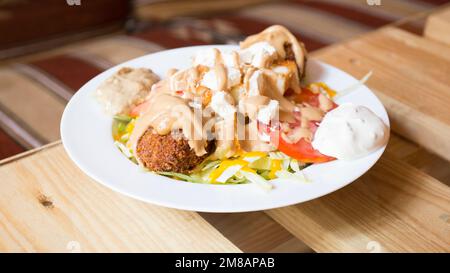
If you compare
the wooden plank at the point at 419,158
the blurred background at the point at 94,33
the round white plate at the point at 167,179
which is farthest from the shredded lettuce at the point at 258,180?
the blurred background at the point at 94,33

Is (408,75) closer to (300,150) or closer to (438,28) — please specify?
(438,28)

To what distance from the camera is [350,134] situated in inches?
45.9

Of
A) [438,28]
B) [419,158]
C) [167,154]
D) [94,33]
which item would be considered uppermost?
[167,154]

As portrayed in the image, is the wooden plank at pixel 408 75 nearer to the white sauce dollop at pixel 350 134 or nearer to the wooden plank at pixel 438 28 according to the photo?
the wooden plank at pixel 438 28

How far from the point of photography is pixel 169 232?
1.15 m

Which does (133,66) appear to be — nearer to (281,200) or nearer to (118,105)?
(118,105)

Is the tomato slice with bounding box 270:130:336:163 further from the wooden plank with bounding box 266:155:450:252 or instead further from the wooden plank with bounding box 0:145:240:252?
the wooden plank with bounding box 0:145:240:252

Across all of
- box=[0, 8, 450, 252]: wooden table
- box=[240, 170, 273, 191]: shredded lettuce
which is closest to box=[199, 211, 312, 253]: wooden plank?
box=[0, 8, 450, 252]: wooden table

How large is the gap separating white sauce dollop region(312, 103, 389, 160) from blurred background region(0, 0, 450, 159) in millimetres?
969

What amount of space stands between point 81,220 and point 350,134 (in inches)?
24.6

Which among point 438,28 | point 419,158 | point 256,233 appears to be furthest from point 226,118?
point 438,28

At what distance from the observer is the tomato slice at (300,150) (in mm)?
1191

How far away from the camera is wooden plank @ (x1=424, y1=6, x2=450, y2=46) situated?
6.54ft

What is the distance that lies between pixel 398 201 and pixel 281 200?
346 mm
